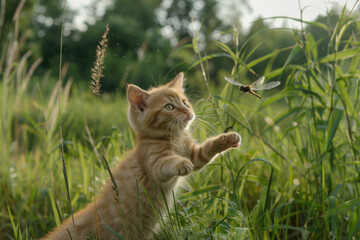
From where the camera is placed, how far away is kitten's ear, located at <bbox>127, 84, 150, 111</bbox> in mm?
1503

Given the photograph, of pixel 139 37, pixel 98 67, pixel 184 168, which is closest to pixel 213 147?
pixel 184 168

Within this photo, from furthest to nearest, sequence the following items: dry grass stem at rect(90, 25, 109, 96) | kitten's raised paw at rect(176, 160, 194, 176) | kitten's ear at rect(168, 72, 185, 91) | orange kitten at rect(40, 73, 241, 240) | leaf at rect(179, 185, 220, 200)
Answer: kitten's ear at rect(168, 72, 185, 91)
leaf at rect(179, 185, 220, 200)
orange kitten at rect(40, 73, 241, 240)
kitten's raised paw at rect(176, 160, 194, 176)
dry grass stem at rect(90, 25, 109, 96)

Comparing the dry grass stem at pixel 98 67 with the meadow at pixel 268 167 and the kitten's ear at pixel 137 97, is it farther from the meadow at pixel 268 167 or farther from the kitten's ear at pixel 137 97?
the kitten's ear at pixel 137 97

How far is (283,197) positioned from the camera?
183 cm

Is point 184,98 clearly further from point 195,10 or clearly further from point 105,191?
point 195,10

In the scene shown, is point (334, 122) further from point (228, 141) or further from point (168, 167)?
point (168, 167)

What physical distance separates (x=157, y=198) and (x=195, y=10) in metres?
23.3

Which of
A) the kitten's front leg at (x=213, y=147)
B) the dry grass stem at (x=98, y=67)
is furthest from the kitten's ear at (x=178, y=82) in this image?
the dry grass stem at (x=98, y=67)

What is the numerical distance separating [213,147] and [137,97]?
0.40 m

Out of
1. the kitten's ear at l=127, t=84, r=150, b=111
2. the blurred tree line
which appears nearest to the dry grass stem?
the blurred tree line

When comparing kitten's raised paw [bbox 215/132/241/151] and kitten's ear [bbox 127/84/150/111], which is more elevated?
kitten's ear [bbox 127/84/150/111]

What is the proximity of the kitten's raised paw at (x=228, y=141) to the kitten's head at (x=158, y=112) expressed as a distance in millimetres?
185

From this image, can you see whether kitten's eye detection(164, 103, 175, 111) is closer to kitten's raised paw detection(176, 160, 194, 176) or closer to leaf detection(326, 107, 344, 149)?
kitten's raised paw detection(176, 160, 194, 176)

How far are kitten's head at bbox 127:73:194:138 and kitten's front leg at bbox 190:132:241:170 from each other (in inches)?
5.2
